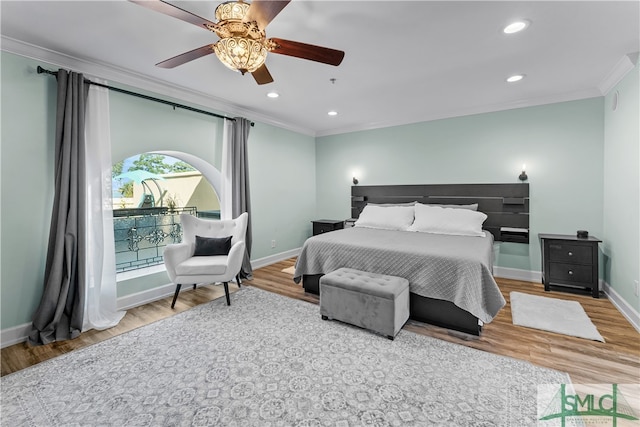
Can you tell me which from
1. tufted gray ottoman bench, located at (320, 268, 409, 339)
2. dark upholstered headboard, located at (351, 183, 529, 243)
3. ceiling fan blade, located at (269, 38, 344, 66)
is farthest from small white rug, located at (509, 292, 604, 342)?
ceiling fan blade, located at (269, 38, 344, 66)

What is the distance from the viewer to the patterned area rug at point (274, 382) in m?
1.62

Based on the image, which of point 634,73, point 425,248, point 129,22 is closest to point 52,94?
point 129,22

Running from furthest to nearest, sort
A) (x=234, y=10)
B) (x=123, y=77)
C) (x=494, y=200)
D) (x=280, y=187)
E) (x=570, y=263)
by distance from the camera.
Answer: (x=280, y=187)
(x=494, y=200)
(x=570, y=263)
(x=123, y=77)
(x=234, y=10)

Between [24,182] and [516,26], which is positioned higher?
[516,26]

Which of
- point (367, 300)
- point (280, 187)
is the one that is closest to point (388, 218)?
point (367, 300)

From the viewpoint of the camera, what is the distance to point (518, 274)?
13.6ft

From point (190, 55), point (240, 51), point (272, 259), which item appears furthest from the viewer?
point (272, 259)

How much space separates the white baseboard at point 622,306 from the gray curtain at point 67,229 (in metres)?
5.19

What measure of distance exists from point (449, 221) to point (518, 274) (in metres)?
1.45

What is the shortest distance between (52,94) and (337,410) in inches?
142

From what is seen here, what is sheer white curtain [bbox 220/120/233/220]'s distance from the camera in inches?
161

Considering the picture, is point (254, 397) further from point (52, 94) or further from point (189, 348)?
point (52, 94)

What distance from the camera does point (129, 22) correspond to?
2.16 meters

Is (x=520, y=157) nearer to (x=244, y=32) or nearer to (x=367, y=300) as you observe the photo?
(x=367, y=300)
